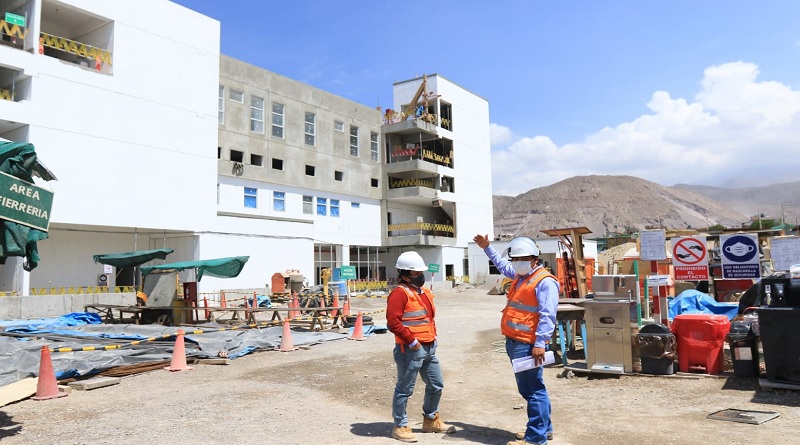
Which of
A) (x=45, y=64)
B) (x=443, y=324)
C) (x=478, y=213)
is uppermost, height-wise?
(x=45, y=64)

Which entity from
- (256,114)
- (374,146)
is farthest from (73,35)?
(374,146)

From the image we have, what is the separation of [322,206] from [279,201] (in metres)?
4.28

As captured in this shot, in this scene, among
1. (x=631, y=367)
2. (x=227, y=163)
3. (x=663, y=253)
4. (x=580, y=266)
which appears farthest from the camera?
(x=227, y=163)

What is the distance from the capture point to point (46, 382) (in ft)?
26.9

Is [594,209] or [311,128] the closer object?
[311,128]

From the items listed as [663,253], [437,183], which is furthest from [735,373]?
[437,183]

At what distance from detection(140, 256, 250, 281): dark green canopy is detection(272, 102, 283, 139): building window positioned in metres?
19.0

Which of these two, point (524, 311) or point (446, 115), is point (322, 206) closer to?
point (446, 115)

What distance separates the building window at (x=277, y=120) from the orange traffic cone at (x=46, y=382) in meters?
31.3

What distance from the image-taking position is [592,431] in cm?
595

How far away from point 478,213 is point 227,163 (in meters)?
27.6

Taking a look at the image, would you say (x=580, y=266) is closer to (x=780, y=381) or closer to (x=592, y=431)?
(x=780, y=381)

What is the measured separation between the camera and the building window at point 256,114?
121 feet

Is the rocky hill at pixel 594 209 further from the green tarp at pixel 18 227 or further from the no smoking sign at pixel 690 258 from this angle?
the green tarp at pixel 18 227
